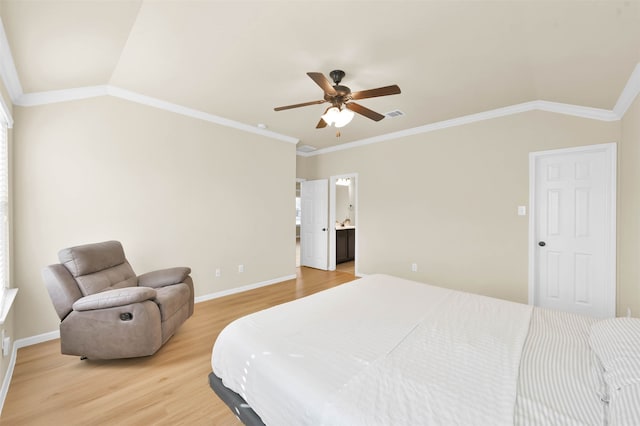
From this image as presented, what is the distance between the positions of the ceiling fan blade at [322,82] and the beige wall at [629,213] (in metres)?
2.62

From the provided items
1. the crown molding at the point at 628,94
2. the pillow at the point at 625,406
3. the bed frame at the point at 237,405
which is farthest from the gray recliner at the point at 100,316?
the crown molding at the point at 628,94

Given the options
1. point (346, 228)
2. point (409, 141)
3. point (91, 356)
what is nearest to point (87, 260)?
point (91, 356)

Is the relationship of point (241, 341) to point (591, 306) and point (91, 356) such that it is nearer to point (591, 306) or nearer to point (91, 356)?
point (91, 356)

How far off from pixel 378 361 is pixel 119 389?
1.97 metres

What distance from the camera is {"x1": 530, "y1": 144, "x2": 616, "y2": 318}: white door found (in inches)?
119

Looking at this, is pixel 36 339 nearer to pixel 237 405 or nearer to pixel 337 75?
pixel 237 405

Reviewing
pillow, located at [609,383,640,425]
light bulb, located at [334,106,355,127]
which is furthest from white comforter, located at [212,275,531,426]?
light bulb, located at [334,106,355,127]

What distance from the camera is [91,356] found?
226 centimetres

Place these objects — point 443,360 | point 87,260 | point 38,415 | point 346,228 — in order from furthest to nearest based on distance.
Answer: point 346,228 < point 87,260 < point 38,415 < point 443,360

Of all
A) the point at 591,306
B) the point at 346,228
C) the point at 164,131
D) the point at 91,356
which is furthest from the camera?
the point at 346,228

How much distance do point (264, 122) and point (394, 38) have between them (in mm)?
2525

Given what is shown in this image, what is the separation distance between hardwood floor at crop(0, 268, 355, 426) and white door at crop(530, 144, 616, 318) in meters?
3.78

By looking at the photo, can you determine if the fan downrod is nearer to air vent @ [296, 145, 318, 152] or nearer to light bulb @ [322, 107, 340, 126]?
light bulb @ [322, 107, 340, 126]

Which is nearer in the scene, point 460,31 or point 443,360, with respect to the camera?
point 443,360
